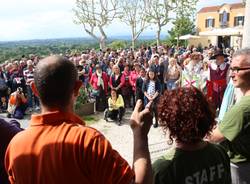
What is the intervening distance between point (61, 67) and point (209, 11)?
69.9 meters

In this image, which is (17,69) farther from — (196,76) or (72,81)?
(72,81)

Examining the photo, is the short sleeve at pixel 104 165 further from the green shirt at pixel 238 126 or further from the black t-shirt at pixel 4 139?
the green shirt at pixel 238 126

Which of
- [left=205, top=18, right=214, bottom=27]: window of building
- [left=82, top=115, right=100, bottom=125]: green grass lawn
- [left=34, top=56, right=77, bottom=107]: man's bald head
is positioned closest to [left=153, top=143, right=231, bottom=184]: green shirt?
[left=34, top=56, right=77, bottom=107]: man's bald head

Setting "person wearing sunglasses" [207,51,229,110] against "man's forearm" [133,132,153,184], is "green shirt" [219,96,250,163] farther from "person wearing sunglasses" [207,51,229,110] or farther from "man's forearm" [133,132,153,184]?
"person wearing sunglasses" [207,51,229,110]

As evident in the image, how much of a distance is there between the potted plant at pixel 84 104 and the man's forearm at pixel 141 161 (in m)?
8.59

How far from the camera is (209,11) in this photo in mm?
67750

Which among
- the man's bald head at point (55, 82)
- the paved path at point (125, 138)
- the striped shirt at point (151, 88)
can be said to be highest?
the man's bald head at point (55, 82)

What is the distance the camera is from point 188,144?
6.60 ft

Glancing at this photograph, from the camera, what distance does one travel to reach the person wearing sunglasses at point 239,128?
95.5 inches

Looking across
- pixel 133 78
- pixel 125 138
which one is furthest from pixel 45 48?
pixel 125 138

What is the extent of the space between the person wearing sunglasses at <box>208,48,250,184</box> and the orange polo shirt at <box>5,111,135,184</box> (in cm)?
96

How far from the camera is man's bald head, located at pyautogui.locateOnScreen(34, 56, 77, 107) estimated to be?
1802mm

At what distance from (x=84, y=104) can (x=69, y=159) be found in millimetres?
8883

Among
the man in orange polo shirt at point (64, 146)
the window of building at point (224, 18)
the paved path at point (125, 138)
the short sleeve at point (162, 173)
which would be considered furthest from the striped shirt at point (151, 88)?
the window of building at point (224, 18)
